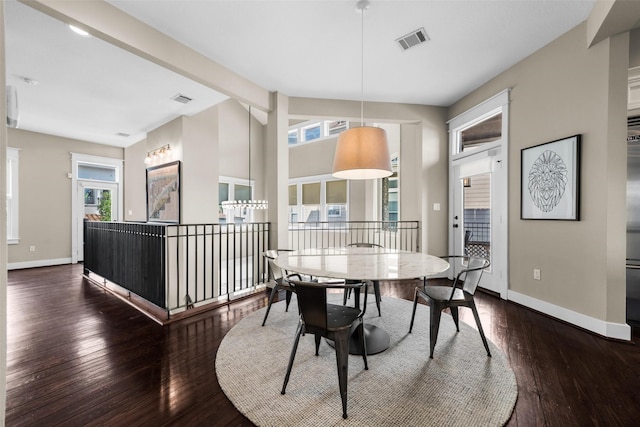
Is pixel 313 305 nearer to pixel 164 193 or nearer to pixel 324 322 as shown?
pixel 324 322

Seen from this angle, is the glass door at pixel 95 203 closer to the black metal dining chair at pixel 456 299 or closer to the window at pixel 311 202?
the window at pixel 311 202

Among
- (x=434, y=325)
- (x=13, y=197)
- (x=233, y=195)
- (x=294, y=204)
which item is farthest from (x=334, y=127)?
(x=13, y=197)

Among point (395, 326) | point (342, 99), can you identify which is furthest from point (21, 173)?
point (395, 326)

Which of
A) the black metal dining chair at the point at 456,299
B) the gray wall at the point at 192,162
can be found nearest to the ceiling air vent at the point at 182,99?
the gray wall at the point at 192,162

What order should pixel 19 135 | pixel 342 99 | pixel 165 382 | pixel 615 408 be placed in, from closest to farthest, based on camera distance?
pixel 615 408
pixel 165 382
pixel 342 99
pixel 19 135

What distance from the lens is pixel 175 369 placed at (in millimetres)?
1933

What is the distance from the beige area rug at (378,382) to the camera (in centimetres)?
146

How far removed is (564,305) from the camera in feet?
9.06

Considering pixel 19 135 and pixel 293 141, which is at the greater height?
pixel 293 141

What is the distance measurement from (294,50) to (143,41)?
4.75 feet

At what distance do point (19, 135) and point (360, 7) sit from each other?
7.05 m

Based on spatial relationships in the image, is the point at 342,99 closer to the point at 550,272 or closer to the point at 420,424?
the point at 550,272

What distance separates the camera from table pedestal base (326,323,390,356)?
211 centimetres

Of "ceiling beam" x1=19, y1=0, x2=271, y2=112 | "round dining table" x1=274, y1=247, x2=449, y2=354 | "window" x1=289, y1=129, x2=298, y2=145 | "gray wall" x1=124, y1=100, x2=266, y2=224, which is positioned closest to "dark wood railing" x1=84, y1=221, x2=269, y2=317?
"gray wall" x1=124, y1=100, x2=266, y2=224
